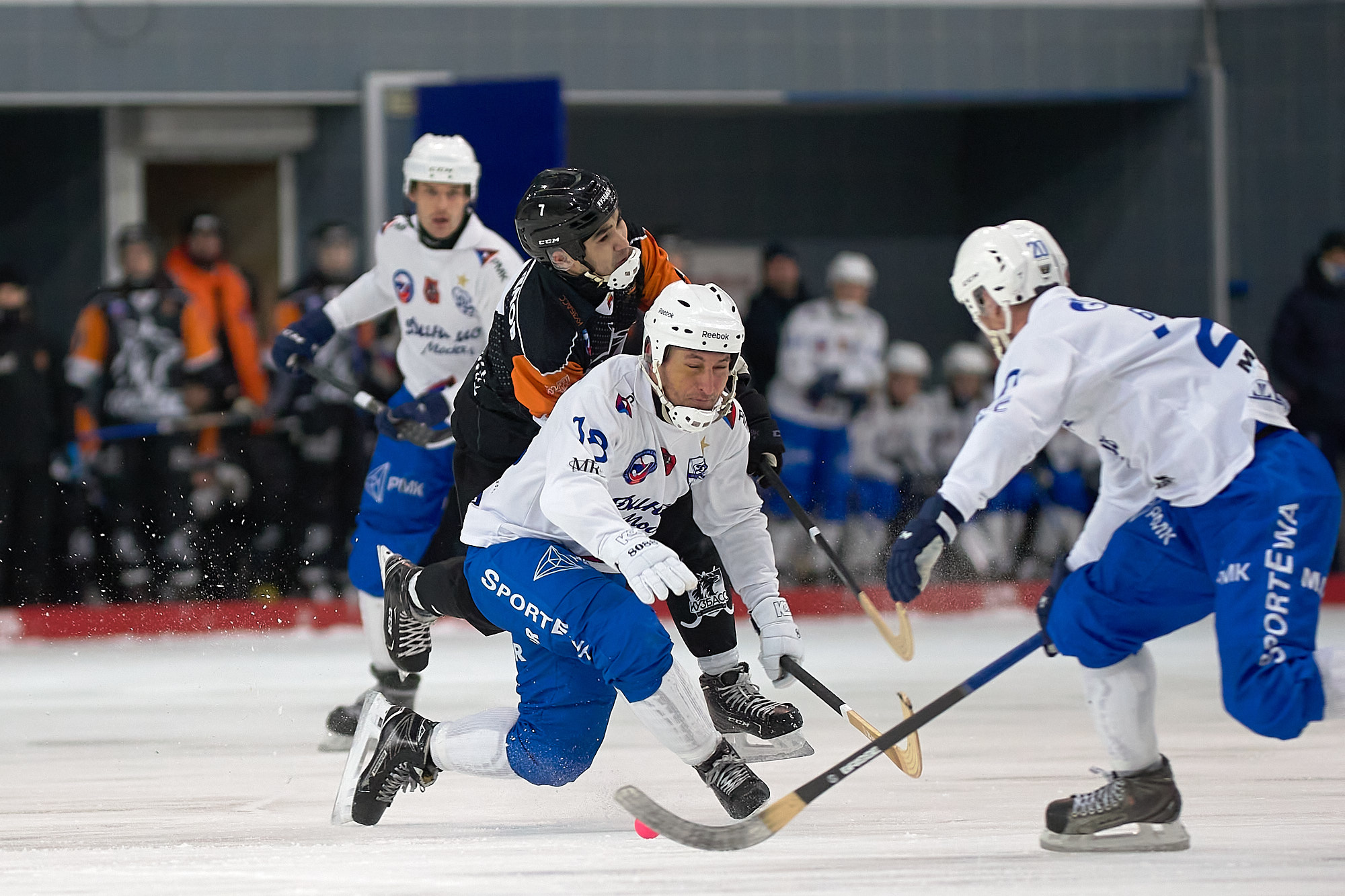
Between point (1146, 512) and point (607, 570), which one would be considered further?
point (607, 570)

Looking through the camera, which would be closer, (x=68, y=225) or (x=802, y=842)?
(x=802, y=842)

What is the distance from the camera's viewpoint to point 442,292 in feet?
16.5

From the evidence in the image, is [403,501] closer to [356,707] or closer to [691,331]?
[356,707]

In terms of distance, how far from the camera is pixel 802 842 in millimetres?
3529

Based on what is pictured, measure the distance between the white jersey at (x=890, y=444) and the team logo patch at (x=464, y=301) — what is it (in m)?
3.53

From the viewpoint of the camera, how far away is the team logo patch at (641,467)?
3.62m

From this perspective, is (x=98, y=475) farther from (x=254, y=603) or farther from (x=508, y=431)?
(x=508, y=431)

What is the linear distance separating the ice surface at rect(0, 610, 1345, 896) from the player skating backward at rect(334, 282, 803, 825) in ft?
0.53

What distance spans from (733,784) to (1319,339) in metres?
5.47

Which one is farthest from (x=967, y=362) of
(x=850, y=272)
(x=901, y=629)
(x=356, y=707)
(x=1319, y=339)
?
(x=901, y=629)

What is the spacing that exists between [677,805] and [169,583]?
427cm

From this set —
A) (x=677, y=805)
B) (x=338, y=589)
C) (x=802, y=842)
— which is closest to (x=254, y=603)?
(x=338, y=589)

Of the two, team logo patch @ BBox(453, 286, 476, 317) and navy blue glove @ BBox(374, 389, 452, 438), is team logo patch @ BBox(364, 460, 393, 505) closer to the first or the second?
navy blue glove @ BBox(374, 389, 452, 438)

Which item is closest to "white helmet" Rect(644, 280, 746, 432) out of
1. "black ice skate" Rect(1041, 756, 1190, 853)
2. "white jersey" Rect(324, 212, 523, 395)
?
"black ice skate" Rect(1041, 756, 1190, 853)
